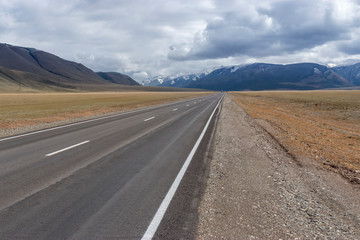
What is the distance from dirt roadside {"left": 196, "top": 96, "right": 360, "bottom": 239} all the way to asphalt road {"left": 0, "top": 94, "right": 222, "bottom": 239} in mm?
1133

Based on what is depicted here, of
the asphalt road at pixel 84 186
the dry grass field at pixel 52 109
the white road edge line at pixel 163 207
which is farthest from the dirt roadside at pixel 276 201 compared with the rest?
the dry grass field at pixel 52 109

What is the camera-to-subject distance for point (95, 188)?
5.57 m

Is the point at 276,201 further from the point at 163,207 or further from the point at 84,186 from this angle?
the point at 84,186

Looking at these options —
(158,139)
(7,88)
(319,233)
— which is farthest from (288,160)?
(7,88)

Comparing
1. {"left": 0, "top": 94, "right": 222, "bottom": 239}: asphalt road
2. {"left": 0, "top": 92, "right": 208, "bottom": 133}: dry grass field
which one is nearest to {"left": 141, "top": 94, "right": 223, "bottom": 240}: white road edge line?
{"left": 0, "top": 94, "right": 222, "bottom": 239}: asphalt road

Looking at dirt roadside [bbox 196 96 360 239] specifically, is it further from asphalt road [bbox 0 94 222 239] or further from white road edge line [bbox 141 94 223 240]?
asphalt road [bbox 0 94 222 239]

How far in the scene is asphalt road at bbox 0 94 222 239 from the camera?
4.02m

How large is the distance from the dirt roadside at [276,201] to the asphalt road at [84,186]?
1133 mm

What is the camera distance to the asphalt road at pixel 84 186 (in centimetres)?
402

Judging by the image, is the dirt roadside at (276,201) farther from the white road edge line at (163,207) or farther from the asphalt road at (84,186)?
the asphalt road at (84,186)

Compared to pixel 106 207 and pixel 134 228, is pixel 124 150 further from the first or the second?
pixel 134 228

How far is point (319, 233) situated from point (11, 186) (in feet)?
20.1

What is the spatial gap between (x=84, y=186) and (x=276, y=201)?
161 inches

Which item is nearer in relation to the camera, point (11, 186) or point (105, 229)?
point (105, 229)
